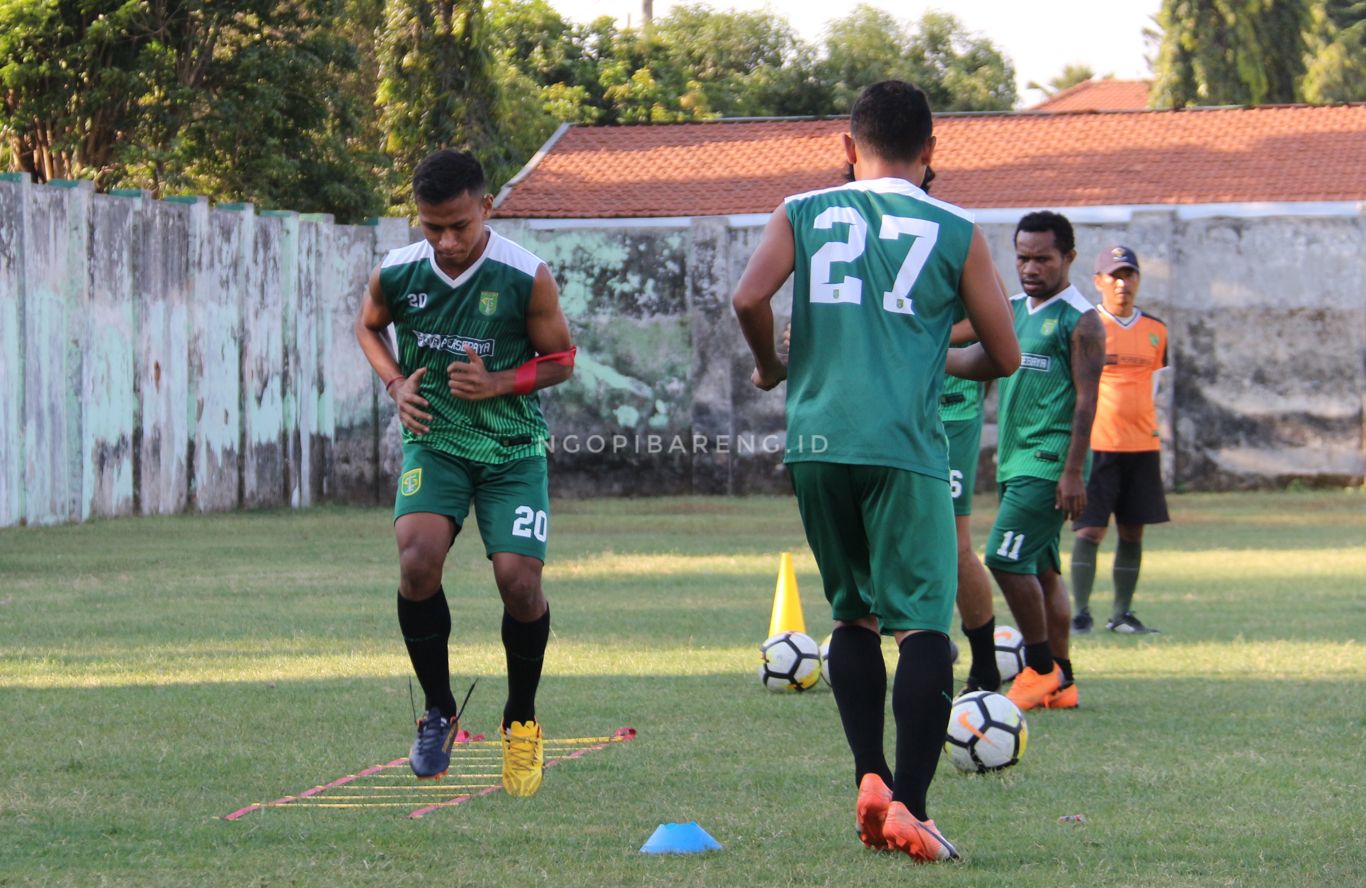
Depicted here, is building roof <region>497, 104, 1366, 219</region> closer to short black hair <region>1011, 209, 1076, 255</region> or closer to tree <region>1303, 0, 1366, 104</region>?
tree <region>1303, 0, 1366, 104</region>

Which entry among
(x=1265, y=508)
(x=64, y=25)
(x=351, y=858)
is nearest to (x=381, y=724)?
(x=351, y=858)

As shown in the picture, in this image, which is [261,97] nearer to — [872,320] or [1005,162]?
[1005,162]

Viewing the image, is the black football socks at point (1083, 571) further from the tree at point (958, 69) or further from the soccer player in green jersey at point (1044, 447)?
the tree at point (958, 69)

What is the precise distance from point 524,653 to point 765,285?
1843 mm

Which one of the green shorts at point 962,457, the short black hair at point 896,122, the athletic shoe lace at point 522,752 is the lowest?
the athletic shoe lace at point 522,752

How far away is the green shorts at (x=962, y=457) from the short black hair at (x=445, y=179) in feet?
9.29

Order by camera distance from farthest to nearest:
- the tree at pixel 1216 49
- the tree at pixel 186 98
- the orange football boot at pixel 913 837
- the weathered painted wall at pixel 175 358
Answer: the tree at pixel 1216 49 < the tree at pixel 186 98 < the weathered painted wall at pixel 175 358 < the orange football boot at pixel 913 837

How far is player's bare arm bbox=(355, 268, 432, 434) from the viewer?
6.62 m

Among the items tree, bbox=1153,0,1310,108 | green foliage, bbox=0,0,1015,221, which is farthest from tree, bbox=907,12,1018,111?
green foliage, bbox=0,0,1015,221

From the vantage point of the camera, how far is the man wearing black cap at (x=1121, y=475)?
38.6ft

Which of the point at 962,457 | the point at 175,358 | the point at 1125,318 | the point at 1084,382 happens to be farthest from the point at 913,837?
the point at 175,358

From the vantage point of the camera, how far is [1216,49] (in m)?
43.4

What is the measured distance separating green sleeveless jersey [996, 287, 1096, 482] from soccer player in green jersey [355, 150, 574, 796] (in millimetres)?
2726

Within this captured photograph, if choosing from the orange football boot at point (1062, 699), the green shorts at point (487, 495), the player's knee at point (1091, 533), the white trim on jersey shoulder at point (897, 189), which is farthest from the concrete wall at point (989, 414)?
the white trim on jersey shoulder at point (897, 189)
